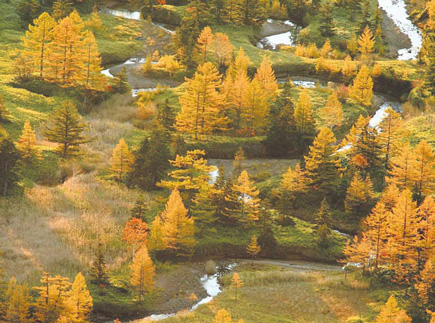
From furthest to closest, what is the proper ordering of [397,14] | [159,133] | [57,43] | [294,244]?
[397,14]
[57,43]
[159,133]
[294,244]

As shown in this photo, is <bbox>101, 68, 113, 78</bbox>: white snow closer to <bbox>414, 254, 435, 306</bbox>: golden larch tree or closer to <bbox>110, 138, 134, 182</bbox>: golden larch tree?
<bbox>110, 138, 134, 182</bbox>: golden larch tree

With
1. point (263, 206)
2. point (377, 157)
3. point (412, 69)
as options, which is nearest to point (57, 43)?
point (263, 206)

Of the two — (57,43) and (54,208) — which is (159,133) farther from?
(57,43)

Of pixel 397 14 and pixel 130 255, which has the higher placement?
pixel 397 14

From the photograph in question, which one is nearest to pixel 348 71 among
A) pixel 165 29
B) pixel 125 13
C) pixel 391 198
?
pixel 165 29

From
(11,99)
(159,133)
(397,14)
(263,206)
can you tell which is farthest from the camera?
(397,14)

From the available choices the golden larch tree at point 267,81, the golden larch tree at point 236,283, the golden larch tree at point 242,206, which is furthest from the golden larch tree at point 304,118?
the golden larch tree at point 236,283

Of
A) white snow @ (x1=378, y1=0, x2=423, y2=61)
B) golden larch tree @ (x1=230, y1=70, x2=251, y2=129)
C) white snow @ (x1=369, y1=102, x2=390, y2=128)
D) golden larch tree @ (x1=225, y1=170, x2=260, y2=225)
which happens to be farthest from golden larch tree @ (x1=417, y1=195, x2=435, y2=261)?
white snow @ (x1=378, y1=0, x2=423, y2=61)
